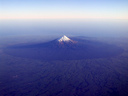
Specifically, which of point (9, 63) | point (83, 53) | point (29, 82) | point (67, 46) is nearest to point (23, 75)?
point (29, 82)

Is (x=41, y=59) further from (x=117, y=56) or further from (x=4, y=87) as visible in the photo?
(x=117, y=56)

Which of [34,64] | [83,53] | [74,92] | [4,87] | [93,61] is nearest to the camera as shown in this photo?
[74,92]

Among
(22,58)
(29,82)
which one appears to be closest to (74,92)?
(29,82)

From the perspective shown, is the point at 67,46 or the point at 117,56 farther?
the point at 67,46

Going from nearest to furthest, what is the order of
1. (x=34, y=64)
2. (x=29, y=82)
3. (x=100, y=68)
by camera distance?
(x=29, y=82) < (x=100, y=68) < (x=34, y=64)

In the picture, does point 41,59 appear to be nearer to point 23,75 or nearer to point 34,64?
point 34,64

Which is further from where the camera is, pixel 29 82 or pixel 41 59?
pixel 41 59

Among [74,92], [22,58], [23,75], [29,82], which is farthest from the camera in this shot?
[22,58]

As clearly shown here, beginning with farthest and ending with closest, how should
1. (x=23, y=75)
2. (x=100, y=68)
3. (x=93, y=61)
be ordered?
(x=93, y=61) → (x=100, y=68) → (x=23, y=75)
